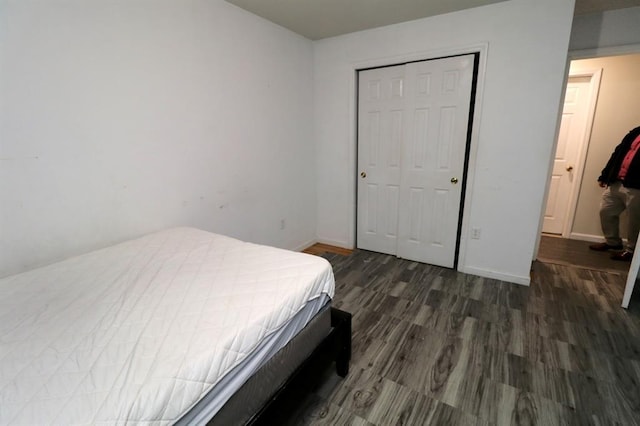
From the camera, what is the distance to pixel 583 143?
140 inches

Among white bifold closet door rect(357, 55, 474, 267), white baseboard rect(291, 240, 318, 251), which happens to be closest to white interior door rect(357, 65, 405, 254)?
white bifold closet door rect(357, 55, 474, 267)

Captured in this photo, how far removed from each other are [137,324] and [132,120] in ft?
4.42

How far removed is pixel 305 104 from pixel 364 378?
9.03 feet

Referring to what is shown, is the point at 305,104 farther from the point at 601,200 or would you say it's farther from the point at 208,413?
the point at 601,200

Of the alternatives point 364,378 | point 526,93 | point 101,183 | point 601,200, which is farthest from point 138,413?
point 601,200

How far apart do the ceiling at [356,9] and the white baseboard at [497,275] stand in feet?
7.59

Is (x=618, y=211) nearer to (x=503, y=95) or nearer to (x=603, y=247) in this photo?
(x=603, y=247)

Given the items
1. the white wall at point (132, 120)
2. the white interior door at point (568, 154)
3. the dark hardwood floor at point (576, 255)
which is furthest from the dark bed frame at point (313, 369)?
the white interior door at point (568, 154)

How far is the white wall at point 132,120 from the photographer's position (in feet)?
4.71

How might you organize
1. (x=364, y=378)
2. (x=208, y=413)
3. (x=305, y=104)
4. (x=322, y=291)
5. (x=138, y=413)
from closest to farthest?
(x=138, y=413), (x=208, y=413), (x=322, y=291), (x=364, y=378), (x=305, y=104)

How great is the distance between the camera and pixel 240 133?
2572 mm

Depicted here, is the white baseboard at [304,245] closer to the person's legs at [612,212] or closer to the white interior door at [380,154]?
the white interior door at [380,154]

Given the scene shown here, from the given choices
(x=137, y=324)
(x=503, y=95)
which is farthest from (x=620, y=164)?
(x=137, y=324)

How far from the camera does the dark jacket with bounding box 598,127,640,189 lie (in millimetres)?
2982
